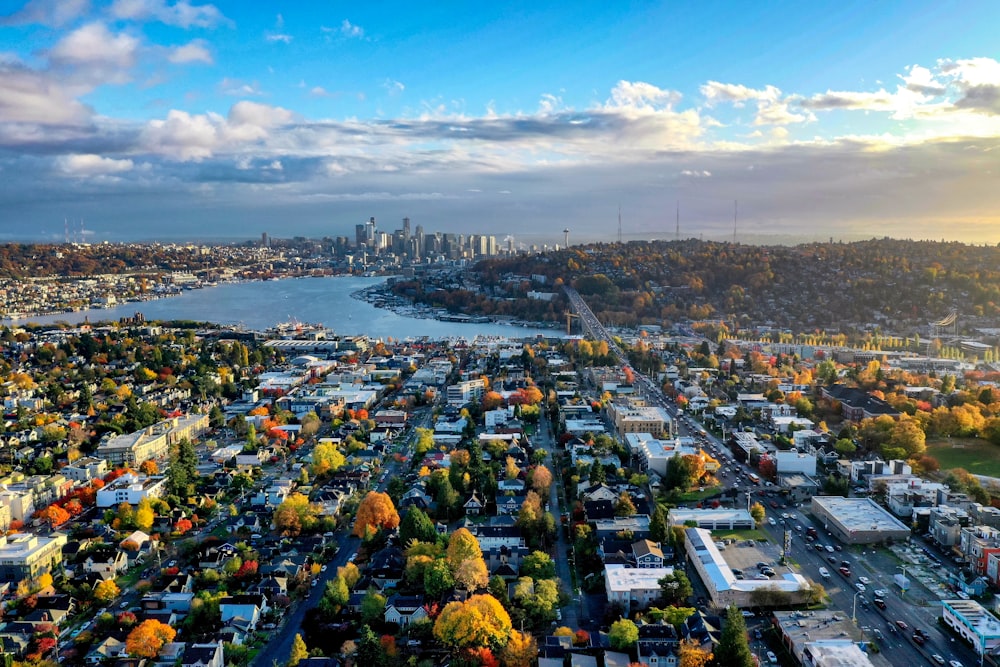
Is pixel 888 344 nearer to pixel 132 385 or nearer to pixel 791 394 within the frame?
pixel 791 394

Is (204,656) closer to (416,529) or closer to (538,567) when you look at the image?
(416,529)

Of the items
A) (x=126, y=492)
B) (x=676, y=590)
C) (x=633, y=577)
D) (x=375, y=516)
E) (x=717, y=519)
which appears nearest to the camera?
(x=676, y=590)

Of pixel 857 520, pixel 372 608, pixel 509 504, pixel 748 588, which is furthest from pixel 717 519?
pixel 372 608

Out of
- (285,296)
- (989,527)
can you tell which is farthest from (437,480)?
(285,296)

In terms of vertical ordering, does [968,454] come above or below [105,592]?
above

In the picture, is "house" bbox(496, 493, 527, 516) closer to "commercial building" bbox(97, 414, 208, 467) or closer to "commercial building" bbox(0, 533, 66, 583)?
"commercial building" bbox(0, 533, 66, 583)

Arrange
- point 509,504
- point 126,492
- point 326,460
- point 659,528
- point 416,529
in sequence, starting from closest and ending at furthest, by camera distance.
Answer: point 416,529 → point 659,528 → point 509,504 → point 126,492 → point 326,460

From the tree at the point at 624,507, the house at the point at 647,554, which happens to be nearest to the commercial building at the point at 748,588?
the house at the point at 647,554
